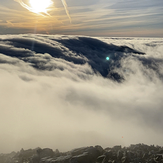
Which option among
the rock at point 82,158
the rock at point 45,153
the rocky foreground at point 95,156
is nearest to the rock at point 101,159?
the rocky foreground at point 95,156

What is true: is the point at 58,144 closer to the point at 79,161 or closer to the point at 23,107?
the point at 79,161

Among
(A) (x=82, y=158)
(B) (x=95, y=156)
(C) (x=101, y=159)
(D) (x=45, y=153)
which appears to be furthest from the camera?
(D) (x=45, y=153)

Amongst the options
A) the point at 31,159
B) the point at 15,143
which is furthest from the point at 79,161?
the point at 15,143

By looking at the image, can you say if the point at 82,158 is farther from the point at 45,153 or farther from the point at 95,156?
the point at 45,153

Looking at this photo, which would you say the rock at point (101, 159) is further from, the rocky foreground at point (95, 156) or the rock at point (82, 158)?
the rock at point (82, 158)

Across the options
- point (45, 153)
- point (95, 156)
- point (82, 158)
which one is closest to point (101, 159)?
point (95, 156)

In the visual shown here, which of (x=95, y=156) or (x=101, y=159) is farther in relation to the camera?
(x=95, y=156)

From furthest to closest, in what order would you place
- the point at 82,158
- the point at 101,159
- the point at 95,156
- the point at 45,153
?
1. the point at 45,153
2. the point at 95,156
3. the point at 101,159
4. the point at 82,158

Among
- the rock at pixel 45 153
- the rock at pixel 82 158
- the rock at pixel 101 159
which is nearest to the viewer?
the rock at pixel 82 158

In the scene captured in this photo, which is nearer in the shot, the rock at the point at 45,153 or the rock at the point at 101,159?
the rock at the point at 101,159
